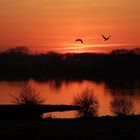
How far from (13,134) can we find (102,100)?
49.0 meters

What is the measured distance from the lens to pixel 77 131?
11.0m

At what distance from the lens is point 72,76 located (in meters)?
125

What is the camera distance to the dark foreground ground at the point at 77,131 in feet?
33.1

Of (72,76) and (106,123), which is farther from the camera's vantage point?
(72,76)

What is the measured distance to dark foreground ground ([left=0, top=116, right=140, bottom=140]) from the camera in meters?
10.1

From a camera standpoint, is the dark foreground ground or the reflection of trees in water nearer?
the dark foreground ground

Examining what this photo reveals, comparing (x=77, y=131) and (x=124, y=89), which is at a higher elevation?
(x=124, y=89)

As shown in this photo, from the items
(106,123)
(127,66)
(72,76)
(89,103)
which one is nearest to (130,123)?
(106,123)

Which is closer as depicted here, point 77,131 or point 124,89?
point 77,131

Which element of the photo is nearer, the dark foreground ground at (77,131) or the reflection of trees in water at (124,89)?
the dark foreground ground at (77,131)

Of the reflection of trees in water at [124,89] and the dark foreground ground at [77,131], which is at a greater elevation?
the reflection of trees in water at [124,89]

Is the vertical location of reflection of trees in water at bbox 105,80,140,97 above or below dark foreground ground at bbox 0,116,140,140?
above

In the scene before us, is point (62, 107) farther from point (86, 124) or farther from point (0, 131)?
point (0, 131)

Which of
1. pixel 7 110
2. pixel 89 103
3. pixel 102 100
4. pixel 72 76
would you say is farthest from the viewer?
pixel 72 76
